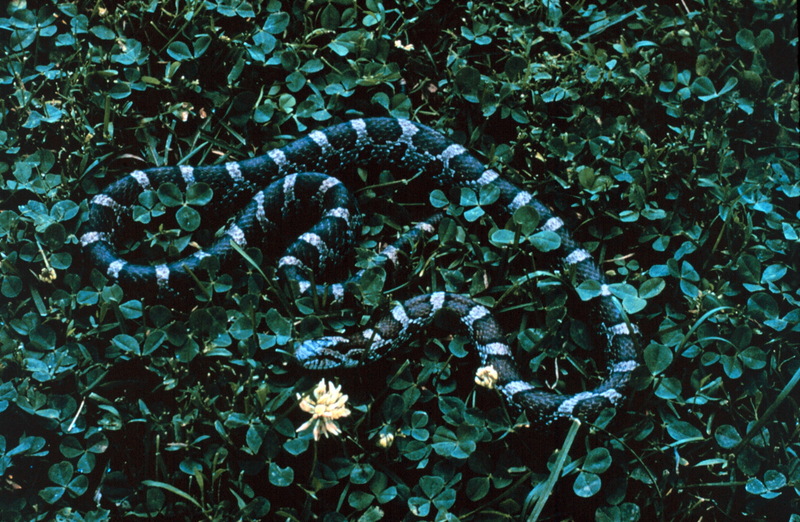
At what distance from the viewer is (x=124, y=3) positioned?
5.96 metres

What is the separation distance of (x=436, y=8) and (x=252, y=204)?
2342 mm

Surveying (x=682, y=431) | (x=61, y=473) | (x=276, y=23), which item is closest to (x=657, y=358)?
(x=682, y=431)

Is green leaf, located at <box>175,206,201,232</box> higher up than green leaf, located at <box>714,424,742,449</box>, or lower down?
higher up

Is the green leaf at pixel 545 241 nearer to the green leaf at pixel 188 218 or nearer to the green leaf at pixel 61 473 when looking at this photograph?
the green leaf at pixel 188 218

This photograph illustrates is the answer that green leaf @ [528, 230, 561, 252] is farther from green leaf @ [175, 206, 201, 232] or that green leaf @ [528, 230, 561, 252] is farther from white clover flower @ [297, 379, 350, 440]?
green leaf @ [175, 206, 201, 232]

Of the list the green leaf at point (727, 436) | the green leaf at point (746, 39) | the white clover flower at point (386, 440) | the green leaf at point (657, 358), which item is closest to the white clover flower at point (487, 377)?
the white clover flower at point (386, 440)

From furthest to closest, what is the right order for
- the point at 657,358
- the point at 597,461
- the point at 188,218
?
the point at 188,218 → the point at 657,358 → the point at 597,461

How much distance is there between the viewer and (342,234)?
5375 millimetres

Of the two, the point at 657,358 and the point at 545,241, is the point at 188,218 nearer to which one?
the point at 545,241

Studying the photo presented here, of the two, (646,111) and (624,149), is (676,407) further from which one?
(646,111)

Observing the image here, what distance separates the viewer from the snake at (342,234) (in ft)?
15.5

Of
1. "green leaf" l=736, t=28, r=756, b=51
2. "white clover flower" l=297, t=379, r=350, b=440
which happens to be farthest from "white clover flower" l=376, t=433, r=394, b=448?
"green leaf" l=736, t=28, r=756, b=51

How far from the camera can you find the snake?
4.74 meters

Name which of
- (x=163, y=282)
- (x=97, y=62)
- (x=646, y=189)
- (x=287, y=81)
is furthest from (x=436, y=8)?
(x=163, y=282)
